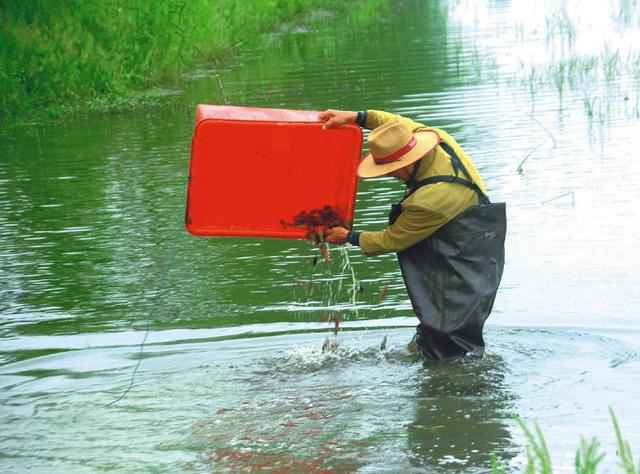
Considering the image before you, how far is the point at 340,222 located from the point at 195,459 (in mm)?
1443

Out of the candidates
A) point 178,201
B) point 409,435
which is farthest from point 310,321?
point 178,201

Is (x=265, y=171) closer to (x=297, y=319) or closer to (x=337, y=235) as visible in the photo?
(x=337, y=235)

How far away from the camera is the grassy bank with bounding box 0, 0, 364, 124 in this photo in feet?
55.3

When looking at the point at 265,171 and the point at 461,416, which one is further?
the point at 265,171

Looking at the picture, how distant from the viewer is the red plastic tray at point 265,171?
261 inches

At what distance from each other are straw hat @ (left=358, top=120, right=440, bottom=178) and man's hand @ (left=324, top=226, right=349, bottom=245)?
369mm

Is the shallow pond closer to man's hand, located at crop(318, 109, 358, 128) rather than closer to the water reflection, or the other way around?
the water reflection

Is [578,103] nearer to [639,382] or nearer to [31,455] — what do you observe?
[639,382]

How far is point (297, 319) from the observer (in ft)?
25.9

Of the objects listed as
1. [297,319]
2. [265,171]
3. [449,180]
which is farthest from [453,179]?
[297,319]

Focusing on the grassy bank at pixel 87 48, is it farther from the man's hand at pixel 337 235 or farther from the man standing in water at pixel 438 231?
the man standing in water at pixel 438 231

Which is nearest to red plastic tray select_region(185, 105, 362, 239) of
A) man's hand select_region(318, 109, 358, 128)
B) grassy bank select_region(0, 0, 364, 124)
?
man's hand select_region(318, 109, 358, 128)

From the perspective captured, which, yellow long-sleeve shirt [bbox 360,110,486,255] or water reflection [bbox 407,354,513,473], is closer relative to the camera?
water reflection [bbox 407,354,513,473]

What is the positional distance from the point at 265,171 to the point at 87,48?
11.3 meters
